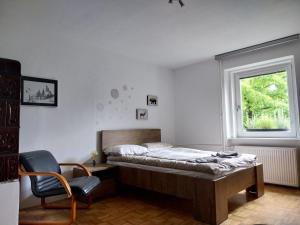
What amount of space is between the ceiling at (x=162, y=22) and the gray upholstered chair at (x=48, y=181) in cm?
177

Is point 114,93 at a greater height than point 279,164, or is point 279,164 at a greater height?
point 114,93

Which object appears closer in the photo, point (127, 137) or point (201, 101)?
point (127, 137)

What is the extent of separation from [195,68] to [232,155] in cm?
248

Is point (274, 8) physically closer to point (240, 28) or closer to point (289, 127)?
point (240, 28)

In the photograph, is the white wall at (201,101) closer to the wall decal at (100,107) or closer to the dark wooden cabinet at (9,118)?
the wall decal at (100,107)

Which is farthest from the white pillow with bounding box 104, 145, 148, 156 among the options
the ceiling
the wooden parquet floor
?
the ceiling

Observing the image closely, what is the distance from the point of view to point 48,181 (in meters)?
2.79

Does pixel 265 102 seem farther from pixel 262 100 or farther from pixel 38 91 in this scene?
pixel 38 91

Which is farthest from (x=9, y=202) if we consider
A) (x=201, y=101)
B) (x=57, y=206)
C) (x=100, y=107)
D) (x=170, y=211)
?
(x=201, y=101)

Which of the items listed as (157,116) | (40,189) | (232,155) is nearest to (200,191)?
(232,155)

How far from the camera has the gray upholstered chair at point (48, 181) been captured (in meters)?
2.45

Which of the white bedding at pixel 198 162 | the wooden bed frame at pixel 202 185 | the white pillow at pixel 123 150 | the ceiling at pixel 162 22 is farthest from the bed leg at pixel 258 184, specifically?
the ceiling at pixel 162 22

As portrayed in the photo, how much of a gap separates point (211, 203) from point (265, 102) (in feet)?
8.63

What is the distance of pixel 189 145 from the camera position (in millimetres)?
5031
